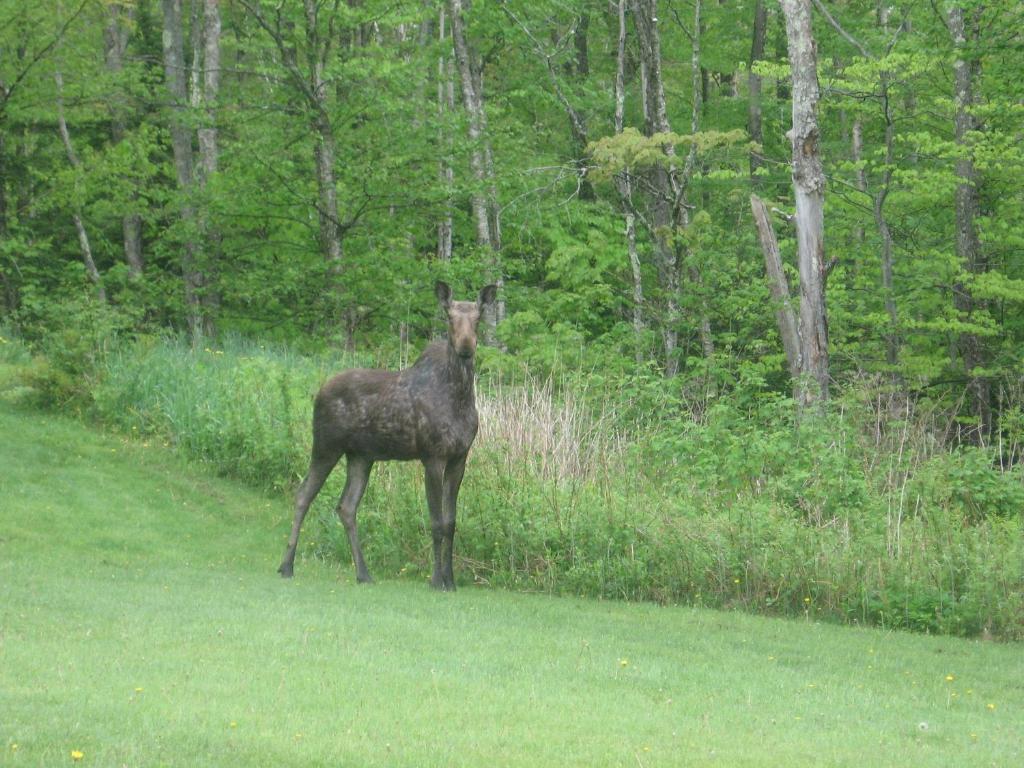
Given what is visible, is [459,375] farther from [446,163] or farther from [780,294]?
[446,163]

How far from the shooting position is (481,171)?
24922 mm

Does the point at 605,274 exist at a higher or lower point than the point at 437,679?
higher

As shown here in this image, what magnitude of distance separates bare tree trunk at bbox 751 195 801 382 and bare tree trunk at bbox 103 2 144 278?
13.2 metres

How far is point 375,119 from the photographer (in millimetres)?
24703

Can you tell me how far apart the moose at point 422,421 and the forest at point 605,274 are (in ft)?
3.53

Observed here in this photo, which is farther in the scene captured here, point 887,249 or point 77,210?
point 77,210

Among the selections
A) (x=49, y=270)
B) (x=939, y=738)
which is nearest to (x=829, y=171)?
(x=49, y=270)

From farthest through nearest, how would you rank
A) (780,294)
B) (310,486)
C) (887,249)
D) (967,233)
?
(967,233), (887,249), (780,294), (310,486)

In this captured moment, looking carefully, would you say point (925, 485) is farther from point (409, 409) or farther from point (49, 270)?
point (49, 270)

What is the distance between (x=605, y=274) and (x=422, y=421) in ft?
51.0

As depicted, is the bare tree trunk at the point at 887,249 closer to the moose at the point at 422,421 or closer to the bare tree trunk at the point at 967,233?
the bare tree trunk at the point at 967,233

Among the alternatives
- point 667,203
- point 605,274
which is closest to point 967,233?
point 667,203

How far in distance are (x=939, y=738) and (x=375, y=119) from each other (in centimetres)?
1981

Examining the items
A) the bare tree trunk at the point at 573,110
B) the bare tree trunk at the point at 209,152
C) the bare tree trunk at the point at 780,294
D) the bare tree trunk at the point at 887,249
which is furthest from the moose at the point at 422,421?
the bare tree trunk at the point at 209,152
